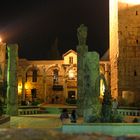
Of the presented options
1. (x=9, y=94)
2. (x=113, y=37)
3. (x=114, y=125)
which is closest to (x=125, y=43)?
(x=113, y=37)

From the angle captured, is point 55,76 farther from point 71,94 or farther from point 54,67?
point 71,94

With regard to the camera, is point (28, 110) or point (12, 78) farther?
point (28, 110)

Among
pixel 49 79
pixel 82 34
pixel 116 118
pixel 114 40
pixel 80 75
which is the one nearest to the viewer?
pixel 116 118

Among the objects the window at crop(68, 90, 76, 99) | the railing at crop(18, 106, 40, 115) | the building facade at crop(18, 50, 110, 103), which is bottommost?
the railing at crop(18, 106, 40, 115)

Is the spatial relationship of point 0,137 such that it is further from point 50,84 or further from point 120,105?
point 50,84

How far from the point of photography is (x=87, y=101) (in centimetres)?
1856

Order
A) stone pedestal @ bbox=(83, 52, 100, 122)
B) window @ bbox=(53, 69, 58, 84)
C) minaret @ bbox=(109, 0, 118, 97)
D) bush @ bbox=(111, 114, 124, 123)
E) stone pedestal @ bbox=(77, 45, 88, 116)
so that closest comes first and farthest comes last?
1. bush @ bbox=(111, 114, 124, 123)
2. stone pedestal @ bbox=(83, 52, 100, 122)
3. stone pedestal @ bbox=(77, 45, 88, 116)
4. minaret @ bbox=(109, 0, 118, 97)
5. window @ bbox=(53, 69, 58, 84)

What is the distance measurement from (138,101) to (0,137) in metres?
21.7

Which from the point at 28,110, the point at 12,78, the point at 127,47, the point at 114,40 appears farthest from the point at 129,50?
the point at 12,78

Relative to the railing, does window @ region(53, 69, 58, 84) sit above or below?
above

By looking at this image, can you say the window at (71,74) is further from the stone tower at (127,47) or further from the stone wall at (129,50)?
the stone wall at (129,50)

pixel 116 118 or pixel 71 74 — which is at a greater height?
pixel 71 74

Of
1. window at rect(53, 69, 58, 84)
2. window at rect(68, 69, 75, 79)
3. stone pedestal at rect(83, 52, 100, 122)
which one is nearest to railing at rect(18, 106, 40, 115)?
stone pedestal at rect(83, 52, 100, 122)

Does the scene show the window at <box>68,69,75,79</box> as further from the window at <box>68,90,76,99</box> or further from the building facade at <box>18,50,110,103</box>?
the window at <box>68,90,76,99</box>
